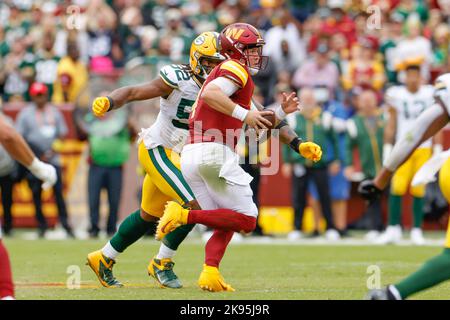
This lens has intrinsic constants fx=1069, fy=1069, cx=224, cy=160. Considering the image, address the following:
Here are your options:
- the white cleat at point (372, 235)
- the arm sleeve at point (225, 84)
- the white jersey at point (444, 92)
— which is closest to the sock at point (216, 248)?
the arm sleeve at point (225, 84)

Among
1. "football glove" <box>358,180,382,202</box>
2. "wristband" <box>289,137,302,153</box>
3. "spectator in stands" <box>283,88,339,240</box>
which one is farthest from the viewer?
"spectator in stands" <box>283,88,339,240</box>

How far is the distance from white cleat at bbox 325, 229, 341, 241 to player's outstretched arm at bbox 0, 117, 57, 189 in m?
8.30

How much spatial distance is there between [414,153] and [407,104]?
0.68 metres

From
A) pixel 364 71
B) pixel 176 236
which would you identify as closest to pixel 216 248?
pixel 176 236

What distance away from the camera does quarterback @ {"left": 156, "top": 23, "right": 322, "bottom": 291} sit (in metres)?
7.41

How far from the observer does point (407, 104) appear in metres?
13.7

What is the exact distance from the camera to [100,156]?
579 inches

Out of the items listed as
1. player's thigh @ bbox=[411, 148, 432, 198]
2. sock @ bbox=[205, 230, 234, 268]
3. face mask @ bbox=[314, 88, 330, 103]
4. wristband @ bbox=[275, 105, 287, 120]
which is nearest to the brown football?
wristband @ bbox=[275, 105, 287, 120]

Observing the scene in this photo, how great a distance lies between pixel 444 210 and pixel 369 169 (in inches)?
56.5

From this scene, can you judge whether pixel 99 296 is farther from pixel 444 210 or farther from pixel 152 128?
pixel 444 210

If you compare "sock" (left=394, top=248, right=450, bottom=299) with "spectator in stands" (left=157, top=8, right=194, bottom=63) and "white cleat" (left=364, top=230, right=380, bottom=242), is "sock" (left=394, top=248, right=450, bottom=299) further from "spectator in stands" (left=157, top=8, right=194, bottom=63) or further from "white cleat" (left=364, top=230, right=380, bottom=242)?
"spectator in stands" (left=157, top=8, right=194, bottom=63)

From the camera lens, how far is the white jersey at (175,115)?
8227 mm
